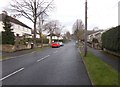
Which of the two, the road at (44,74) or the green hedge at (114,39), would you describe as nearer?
the road at (44,74)

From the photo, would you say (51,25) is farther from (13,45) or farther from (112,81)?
(112,81)

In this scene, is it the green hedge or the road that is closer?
the road

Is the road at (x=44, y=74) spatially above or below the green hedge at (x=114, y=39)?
below

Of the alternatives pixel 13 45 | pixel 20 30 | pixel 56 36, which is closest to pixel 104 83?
pixel 13 45

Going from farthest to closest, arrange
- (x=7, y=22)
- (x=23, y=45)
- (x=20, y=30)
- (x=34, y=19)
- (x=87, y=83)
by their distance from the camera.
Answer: (x=20, y=30)
(x=34, y=19)
(x=23, y=45)
(x=7, y=22)
(x=87, y=83)

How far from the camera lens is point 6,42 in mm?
38344

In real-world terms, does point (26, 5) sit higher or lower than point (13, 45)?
higher

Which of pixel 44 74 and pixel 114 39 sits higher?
pixel 114 39

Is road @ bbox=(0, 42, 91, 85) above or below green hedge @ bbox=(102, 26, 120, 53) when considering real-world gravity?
below

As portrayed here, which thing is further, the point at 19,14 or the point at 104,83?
the point at 19,14

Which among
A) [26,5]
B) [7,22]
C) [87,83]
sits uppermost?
[26,5]

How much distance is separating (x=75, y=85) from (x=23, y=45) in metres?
36.5

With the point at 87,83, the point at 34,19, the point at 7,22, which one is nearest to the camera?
the point at 87,83

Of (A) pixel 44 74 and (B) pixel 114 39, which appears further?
(B) pixel 114 39
